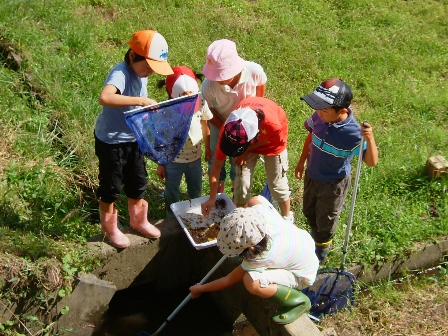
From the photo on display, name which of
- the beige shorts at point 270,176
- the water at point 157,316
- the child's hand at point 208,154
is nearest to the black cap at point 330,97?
the beige shorts at point 270,176

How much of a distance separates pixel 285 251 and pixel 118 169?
3.88ft

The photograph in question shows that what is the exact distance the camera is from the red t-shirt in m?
3.69

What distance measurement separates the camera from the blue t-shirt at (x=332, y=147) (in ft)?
11.7

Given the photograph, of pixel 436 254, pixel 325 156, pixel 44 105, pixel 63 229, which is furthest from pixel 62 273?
pixel 436 254

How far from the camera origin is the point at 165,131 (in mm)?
3535

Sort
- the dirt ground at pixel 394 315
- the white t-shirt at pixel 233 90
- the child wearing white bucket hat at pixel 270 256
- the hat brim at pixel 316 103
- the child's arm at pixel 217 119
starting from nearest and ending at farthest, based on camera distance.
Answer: the child wearing white bucket hat at pixel 270 256 → the hat brim at pixel 316 103 → the dirt ground at pixel 394 315 → the white t-shirt at pixel 233 90 → the child's arm at pixel 217 119

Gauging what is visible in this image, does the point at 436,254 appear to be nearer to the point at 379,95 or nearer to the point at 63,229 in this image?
the point at 379,95

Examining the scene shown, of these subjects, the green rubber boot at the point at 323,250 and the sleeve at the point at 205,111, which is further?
the green rubber boot at the point at 323,250

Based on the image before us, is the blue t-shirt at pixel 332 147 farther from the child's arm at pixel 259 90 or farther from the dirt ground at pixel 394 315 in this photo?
the dirt ground at pixel 394 315

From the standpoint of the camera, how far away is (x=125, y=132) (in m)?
A: 3.44

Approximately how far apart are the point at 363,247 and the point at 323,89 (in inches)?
56.9

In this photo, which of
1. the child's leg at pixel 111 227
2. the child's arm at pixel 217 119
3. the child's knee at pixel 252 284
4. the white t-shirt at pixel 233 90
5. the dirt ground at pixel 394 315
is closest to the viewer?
the child's knee at pixel 252 284

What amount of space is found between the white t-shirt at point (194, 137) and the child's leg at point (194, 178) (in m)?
0.08

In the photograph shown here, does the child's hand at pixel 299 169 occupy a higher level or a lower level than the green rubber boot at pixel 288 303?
higher
